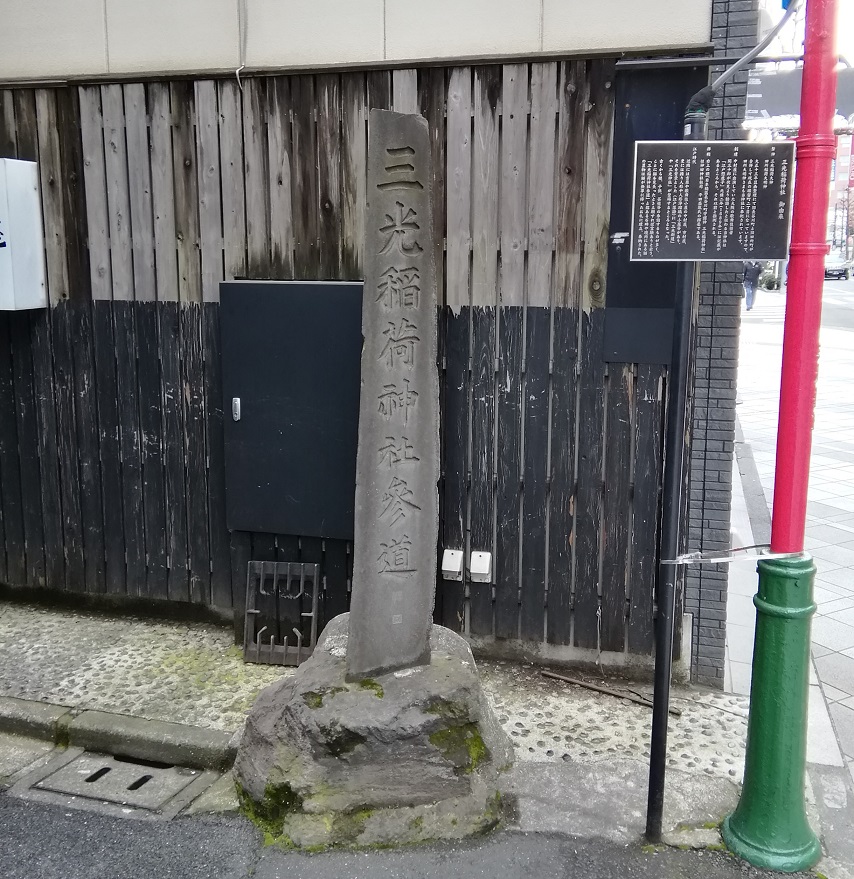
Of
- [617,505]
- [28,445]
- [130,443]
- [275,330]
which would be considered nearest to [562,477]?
[617,505]

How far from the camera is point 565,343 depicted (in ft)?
19.8

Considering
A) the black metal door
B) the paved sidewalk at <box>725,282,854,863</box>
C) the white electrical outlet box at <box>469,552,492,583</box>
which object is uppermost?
the black metal door

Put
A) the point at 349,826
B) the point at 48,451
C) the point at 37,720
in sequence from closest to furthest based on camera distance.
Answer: the point at 349,826 < the point at 37,720 < the point at 48,451

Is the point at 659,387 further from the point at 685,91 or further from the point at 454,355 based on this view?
the point at 685,91

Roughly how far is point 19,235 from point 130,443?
70.3 inches

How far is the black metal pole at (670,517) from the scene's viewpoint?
165 inches

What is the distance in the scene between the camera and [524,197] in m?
5.94

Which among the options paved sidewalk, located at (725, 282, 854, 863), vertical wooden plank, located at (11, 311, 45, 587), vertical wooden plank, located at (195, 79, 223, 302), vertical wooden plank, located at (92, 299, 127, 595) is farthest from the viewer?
vertical wooden plank, located at (11, 311, 45, 587)

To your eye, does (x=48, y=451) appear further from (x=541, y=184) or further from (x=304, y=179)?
(x=541, y=184)

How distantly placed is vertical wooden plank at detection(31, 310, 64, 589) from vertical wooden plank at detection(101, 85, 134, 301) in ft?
2.54

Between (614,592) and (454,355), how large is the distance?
6.64 feet

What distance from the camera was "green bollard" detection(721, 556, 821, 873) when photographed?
14.0 feet

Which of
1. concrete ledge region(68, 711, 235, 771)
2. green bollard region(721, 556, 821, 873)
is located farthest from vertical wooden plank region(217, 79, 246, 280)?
green bollard region(721, 556, 821, 873)

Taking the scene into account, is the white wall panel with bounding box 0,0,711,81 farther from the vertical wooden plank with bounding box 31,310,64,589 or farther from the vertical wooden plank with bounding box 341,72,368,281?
the vertical wooden plank with bounding box 31,310,64,589
